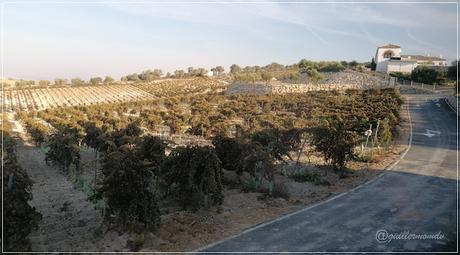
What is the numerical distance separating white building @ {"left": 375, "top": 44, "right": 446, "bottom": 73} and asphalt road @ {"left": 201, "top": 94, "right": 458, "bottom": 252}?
8013cm

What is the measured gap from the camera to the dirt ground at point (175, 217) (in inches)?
497

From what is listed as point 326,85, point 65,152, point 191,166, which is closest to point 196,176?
point 191,166

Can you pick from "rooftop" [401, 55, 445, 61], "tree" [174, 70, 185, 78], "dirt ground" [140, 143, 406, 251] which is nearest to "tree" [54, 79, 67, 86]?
"tree" [174, 70, 185, 78]

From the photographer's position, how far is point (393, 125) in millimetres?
Result: 31672

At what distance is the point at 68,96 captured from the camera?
93.1 meters

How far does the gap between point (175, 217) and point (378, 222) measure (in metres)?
7.13

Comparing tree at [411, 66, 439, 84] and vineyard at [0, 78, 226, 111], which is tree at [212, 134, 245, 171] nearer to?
vineyard at [0, 78, 226, 111]

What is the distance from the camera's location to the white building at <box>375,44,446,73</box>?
97.6 m

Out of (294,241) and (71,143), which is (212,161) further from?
(71,143)

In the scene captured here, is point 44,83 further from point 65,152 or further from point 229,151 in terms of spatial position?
point 229,151

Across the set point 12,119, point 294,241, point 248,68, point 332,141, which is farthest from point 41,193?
point 248,68

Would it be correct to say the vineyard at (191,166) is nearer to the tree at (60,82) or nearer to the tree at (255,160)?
the tree at (255,160)

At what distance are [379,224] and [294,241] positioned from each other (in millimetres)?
3569

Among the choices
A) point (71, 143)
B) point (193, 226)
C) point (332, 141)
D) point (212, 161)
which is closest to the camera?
point (193, 226)
